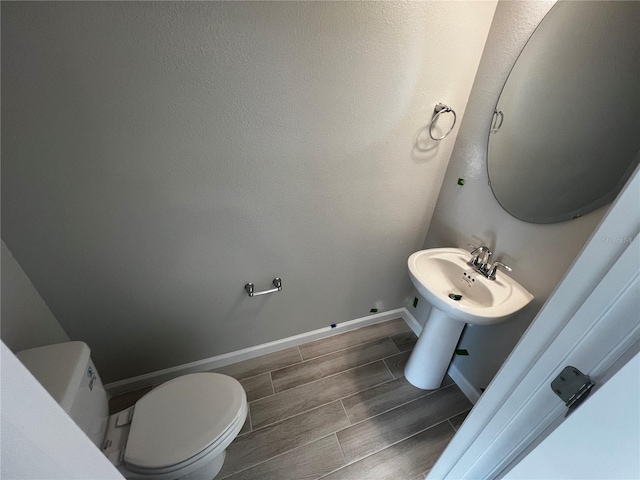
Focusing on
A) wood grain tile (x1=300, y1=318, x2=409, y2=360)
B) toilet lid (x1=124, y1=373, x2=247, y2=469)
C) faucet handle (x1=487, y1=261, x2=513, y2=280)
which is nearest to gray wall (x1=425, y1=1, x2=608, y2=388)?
faucet handle (x1=487, y1=261, x2=513, y2=280)

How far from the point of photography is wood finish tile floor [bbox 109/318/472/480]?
4.00 feet

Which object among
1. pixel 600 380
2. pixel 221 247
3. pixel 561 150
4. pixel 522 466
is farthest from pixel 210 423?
pixel 561 150

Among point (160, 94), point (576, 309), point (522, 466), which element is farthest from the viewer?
point (160, 94)

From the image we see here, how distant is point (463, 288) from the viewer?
1.34m

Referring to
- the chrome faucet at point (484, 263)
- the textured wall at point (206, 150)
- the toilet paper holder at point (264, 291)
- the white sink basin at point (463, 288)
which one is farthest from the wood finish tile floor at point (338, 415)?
the chrome faucet at point (484, 263)

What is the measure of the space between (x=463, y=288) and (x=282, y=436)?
1.15 metres

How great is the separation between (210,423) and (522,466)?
0.95 metres

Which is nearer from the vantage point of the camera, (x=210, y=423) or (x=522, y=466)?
(x=522, y=466)

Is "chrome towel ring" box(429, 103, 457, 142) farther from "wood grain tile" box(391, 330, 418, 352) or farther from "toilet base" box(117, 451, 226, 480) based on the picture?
"toilet base" box(117, 451, 226, 480)

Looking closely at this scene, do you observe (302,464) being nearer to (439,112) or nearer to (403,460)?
(403,460)

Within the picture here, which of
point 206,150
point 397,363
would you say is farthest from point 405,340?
point 206,150

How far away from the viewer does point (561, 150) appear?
1.02 m

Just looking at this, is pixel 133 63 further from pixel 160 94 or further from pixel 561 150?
pixel 561 150

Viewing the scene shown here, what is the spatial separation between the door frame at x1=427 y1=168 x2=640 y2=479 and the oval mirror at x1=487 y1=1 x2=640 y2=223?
0.68 metres
